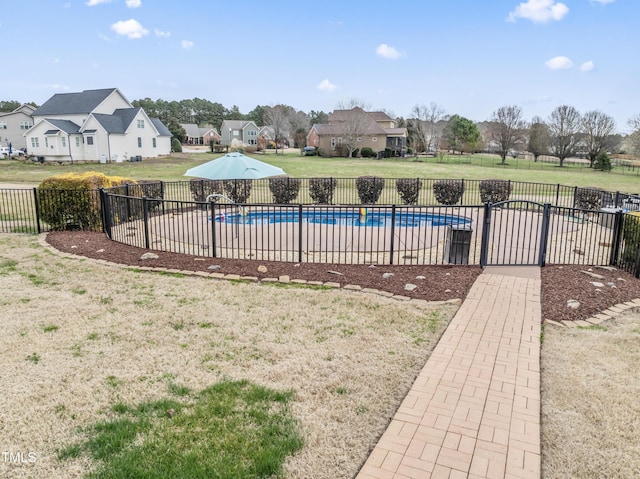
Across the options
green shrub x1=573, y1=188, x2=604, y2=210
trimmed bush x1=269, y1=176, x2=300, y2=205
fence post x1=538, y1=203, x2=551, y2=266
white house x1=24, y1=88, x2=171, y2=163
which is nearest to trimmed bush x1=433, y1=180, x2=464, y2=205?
green shrub x1=573, y1=188, x2=604, y2=210

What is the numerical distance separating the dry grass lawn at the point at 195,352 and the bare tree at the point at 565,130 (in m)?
63.0

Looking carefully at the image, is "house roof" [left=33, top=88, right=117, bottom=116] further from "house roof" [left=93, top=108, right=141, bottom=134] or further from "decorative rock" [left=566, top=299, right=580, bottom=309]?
"decorative rock" [left=566, top=299, right=580, bottom=309]

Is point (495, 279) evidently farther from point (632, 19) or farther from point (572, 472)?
point (632, 19)

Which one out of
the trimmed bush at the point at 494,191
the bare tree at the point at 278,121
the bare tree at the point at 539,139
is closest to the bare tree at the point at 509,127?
the bare tree at the point at 539,139

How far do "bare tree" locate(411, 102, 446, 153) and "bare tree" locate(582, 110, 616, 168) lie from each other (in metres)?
20.4

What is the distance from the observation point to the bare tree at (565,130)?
194 feet

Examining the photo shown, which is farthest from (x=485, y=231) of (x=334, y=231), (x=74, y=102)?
(x=74, y=102)

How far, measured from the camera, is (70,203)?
1114 centimetres

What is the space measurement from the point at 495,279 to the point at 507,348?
2.74 m

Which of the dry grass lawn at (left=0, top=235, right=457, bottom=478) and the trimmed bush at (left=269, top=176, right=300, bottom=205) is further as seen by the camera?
the trimmed bush at (left=269, top=176, right=300, bottom=205)

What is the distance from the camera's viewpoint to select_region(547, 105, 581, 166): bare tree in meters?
59.1

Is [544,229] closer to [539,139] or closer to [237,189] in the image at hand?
[237,189]

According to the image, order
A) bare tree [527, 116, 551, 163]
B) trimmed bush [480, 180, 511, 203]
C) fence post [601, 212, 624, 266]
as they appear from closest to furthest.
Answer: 1. fence post [601, 212, 624, 266]
2. trimmed bush [480, 180, 511, 203]
3. bare tree [527, 116, 551, 163]

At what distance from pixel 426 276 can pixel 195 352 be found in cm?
417
